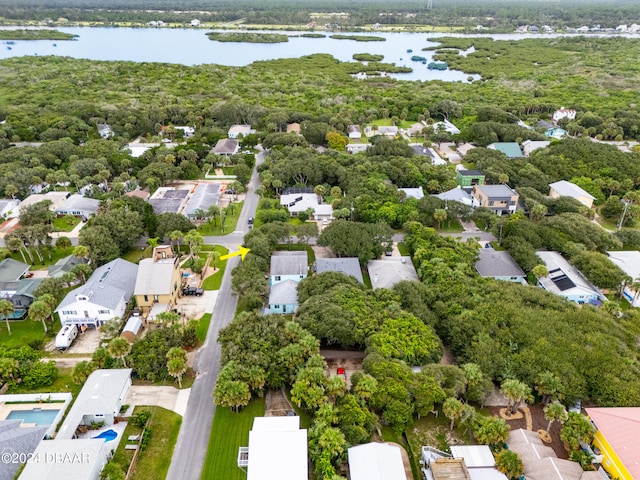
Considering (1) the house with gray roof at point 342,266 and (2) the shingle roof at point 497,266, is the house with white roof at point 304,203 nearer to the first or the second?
(1) the house with gray roof at point 342,266

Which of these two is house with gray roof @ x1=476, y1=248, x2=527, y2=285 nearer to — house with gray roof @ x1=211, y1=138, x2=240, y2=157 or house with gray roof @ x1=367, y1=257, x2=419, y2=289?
house with gray roof @ x1=367, y1=257, x2=419, y2=289

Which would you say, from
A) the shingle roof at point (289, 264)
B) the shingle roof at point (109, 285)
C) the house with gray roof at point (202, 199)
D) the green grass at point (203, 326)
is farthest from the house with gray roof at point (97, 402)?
the house with gray roof at point (202, 199)

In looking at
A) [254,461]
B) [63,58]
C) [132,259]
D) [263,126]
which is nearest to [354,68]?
[263,126]

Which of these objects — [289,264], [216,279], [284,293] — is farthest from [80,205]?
[284,293]

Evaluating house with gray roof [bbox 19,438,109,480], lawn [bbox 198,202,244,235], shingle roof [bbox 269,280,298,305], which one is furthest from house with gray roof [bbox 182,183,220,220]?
house with gray roof [bbox 19,438,109,480]

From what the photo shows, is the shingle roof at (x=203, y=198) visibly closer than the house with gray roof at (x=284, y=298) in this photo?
No

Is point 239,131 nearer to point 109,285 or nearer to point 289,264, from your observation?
point 289,264
